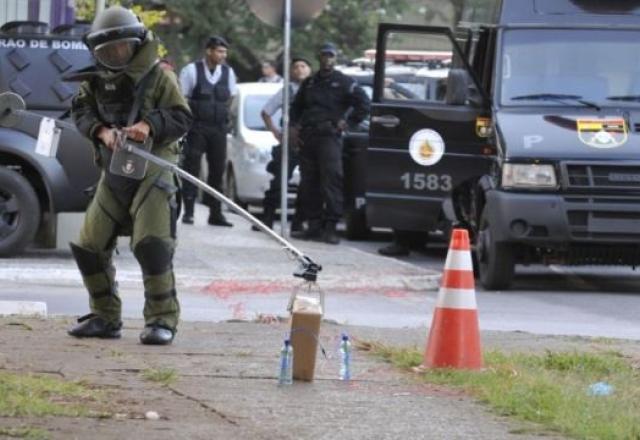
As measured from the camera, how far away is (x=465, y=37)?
626 inches

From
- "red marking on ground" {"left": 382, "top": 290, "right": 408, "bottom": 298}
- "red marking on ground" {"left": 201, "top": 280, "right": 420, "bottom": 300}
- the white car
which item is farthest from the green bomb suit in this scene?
the white car

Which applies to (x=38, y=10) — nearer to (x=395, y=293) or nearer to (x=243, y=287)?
(x=243, y=287)

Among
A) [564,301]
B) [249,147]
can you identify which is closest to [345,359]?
[564,301]

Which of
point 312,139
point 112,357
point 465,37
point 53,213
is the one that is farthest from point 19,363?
point 312,139

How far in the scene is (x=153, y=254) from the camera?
350 inches

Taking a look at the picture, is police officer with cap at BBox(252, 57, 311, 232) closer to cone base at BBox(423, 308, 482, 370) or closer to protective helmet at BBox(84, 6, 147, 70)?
protective helmet at BBox(84, 6, 147, 70)

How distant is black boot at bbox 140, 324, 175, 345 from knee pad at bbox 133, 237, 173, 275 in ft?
0.95

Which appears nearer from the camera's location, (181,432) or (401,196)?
(181,432)

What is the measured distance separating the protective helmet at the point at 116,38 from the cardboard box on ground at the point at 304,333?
1.76m

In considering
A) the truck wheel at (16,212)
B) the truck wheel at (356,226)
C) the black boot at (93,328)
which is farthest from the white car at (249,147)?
the black boot at (93,328)

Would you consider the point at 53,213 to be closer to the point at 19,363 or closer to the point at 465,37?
the point at 465,37

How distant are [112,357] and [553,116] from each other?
6531mm

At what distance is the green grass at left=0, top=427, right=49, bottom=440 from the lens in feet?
20.4

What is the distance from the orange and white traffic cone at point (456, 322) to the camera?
839 centimetres
